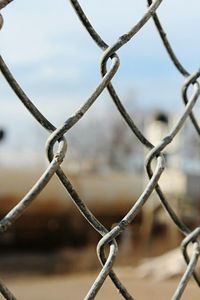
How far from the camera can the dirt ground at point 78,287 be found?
5.25 meters

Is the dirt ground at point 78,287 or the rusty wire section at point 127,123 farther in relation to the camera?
the dirt ground at point 78,287

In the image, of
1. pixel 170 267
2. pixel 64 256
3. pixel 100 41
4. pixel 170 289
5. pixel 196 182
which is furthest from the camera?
pixel 196 182

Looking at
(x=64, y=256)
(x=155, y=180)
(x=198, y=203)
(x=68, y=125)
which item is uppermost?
(x=68, y=125)

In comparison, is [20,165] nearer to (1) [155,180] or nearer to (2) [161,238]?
(2) [161,238]

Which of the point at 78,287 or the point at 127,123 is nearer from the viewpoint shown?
the point at 127,123

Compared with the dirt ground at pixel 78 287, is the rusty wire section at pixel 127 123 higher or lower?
higher

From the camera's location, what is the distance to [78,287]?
20.2 ft

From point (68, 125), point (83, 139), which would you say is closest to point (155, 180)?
point (68, 125)

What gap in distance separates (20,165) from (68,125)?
9260mm

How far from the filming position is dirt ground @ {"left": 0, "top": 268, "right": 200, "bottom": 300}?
5.25 meters

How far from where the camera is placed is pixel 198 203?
9.97m

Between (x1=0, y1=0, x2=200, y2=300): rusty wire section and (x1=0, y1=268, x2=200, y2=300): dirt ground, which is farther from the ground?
(x1=0, y1=0, x2=200, y2=300): rusty wire section

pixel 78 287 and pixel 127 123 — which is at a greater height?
pixel 127 123

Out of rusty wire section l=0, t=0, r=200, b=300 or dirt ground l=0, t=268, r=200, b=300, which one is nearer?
rusty wire section l=0, t=0, r=200, b=300
